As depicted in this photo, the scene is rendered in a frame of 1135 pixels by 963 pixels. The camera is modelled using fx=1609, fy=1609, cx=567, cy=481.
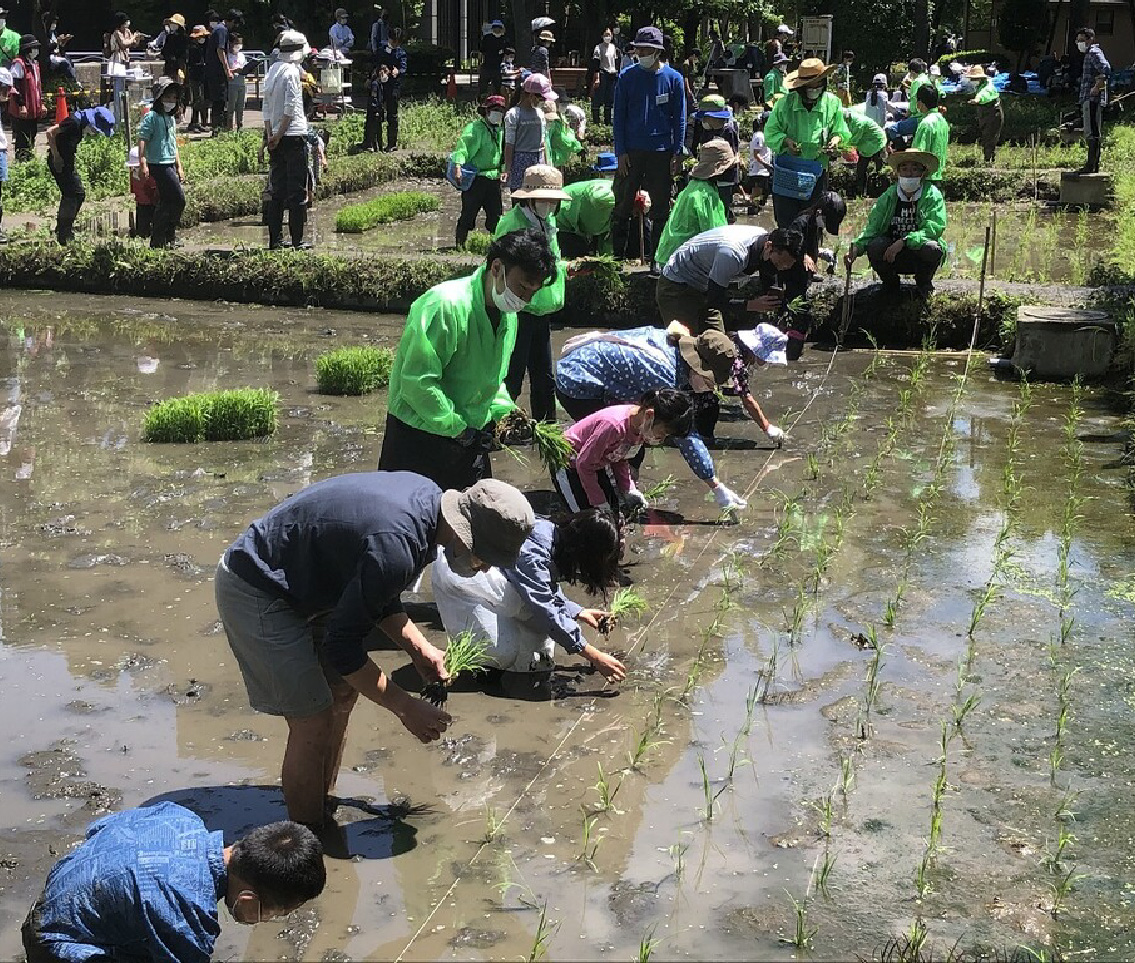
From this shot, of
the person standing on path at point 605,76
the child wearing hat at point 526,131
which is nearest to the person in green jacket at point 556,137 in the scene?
the child wearing hat at point 526,131

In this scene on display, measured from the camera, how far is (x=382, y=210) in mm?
17188

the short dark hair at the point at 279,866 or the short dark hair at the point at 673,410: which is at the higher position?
the short dark hair at the point at 673,410

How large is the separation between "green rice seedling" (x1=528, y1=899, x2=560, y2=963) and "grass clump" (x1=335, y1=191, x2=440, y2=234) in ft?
42.3

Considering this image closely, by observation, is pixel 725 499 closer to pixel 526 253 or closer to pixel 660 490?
pixel 660 490

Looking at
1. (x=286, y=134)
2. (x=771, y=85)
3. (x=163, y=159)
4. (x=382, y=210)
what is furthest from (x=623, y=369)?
(x=382, y=210)

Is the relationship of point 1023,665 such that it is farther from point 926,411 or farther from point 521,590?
point 926,411

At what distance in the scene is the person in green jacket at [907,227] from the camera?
1134 cm

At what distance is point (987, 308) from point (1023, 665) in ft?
19.1

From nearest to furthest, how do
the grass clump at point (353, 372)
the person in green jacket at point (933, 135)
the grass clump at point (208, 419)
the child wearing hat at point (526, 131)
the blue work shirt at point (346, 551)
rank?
1. the blue work shirt at point (346, 551)
2. the grass clump at point (208, 419)
3. the grass clump at point (353, 372)
4. the person in green jacket at point (933, 135)
5. the child wearing hat at point (526, 131)

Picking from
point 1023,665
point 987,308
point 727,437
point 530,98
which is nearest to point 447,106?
point 530,98

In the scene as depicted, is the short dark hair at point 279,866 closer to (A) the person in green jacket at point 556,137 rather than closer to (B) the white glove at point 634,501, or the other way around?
(B) the white glove at point 634,501

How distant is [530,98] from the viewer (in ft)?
43.0

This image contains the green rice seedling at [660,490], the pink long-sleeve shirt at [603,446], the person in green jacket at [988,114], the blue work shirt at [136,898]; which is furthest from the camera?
the person in green jacket at [988,114]

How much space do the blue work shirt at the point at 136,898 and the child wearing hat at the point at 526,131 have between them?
10113 mm
